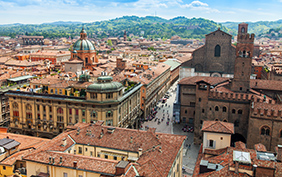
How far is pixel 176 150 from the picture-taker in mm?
37625

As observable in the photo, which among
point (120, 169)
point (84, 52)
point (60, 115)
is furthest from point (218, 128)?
point (84, 52)

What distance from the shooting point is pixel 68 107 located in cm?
6059

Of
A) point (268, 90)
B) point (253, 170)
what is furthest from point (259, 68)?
point (253, 170)

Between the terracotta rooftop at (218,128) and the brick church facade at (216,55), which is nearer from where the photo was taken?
the terracotta rooftop at (218,128)

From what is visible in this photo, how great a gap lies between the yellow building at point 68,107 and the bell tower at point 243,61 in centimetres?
2447

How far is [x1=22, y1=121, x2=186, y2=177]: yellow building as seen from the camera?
103ft

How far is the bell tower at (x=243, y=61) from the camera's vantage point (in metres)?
61.5

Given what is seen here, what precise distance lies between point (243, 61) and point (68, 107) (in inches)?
1540

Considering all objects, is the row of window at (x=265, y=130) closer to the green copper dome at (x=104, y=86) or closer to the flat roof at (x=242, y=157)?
the flat roof at (x=242, y=157)

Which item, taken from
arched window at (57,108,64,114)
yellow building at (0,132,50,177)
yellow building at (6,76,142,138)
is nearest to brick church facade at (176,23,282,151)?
yellow building at (6,76,142,138)

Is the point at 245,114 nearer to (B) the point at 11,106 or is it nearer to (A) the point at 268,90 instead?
(A) the point at 268,90

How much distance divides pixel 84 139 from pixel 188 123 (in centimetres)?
3989

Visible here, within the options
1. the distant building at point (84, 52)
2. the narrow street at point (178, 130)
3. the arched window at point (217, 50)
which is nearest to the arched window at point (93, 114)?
the narrow street at point (178, 130)

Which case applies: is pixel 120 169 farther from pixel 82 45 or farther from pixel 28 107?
pixel 82 45
